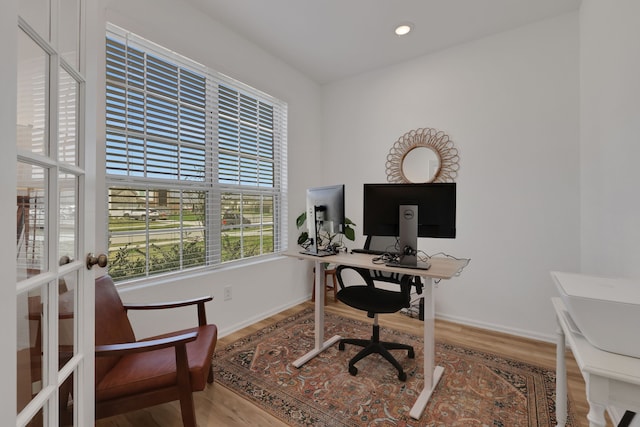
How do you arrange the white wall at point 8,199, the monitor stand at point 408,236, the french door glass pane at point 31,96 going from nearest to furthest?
the white wall at point 8,199, the french door glass pane at point 31,96, the monitor stand at point 408,236

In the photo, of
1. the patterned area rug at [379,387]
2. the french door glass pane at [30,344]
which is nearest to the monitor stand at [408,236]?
the patterned area rug at [379,387]

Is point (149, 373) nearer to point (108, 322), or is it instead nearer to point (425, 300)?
point (108, 322)

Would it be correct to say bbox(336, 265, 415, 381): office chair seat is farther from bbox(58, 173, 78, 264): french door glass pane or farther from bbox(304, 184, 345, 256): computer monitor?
bbox(58, 173, 78, 264): french door glass pane

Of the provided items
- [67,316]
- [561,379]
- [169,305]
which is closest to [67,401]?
[67,316]

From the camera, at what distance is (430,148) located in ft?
9.89

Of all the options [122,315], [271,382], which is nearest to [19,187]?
[122,315]

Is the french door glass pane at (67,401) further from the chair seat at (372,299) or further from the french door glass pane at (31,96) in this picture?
the chair seat at (372,299)

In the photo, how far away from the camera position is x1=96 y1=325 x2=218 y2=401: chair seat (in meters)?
1.25

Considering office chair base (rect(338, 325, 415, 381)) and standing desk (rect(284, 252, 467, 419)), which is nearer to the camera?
standing desk (rect(284, 252, 467, 419))

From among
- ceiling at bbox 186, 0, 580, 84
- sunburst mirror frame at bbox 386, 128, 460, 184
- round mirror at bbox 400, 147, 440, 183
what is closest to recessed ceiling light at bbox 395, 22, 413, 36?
ceiling at bbox 186, 0, 580, 84

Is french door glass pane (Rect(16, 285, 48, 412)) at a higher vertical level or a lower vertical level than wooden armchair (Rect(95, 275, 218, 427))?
higher

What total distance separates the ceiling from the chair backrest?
91.8 inches

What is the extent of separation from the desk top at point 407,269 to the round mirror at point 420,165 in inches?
50.6

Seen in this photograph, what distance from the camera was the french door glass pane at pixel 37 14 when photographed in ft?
2.29
